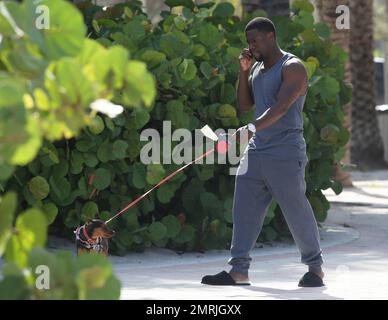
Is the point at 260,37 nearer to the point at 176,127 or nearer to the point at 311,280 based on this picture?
the point at 311,280

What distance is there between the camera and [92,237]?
7883mm

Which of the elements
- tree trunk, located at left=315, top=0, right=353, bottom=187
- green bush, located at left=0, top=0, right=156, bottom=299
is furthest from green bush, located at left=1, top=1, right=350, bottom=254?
tree trunk, located at left=315, top=0, right=353, bottom=187

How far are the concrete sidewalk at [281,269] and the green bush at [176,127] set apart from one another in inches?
9.7

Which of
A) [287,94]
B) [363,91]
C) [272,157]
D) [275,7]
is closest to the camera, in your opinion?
[287,94]

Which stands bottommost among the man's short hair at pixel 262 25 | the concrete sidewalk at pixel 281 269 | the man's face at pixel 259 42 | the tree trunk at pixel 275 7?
the concrete sidewalk at pixel 281 269

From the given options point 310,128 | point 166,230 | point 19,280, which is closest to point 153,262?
point 166,230

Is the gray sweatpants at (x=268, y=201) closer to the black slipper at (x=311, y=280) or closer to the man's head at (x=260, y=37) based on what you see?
the black slipper at (x=311, y=280)

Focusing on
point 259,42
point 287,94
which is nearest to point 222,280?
point 287,94

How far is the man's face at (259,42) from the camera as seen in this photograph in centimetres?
745

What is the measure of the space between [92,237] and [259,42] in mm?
1757

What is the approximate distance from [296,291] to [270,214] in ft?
8.40

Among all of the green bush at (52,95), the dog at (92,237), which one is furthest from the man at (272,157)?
the green bush at (52,95)

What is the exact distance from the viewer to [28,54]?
2.75 meters
